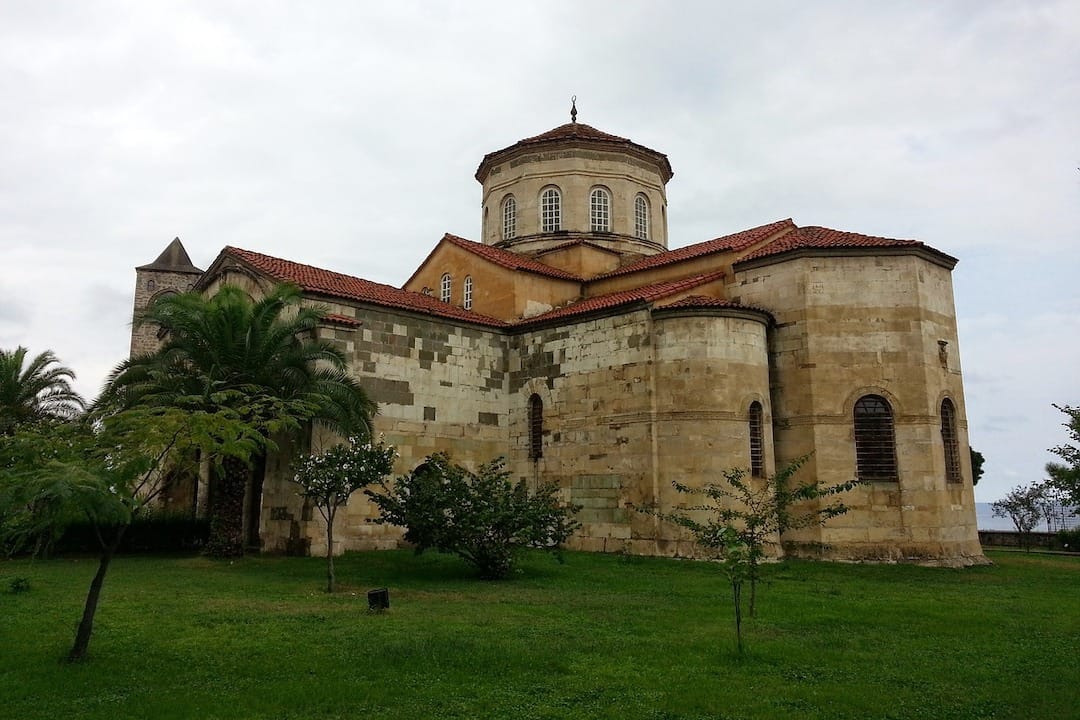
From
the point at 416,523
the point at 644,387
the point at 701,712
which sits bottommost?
the point at 701,712

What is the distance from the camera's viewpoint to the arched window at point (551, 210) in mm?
26109

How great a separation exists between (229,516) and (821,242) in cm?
1516

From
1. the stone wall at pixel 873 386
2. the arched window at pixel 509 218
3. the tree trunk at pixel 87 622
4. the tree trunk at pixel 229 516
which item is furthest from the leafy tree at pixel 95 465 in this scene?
the arched window at pixel 509 218

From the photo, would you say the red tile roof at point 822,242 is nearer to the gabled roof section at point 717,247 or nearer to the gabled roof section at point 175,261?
the gabled roof section at point 717,247

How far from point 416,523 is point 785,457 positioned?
30.0ft

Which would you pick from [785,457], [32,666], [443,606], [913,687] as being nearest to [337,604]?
[443,606]

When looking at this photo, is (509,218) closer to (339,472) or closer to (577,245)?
(577,245)

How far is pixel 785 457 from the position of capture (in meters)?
18.6

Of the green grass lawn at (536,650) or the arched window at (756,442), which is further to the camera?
the arched window at (756,442)

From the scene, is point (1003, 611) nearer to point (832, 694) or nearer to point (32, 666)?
point (832, 694)

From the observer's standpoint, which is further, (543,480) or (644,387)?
(543,480)

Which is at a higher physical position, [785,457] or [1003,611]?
[785,457]

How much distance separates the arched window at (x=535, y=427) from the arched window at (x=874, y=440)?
26.0 ft

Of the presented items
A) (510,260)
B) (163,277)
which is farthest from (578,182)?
(163,277)
